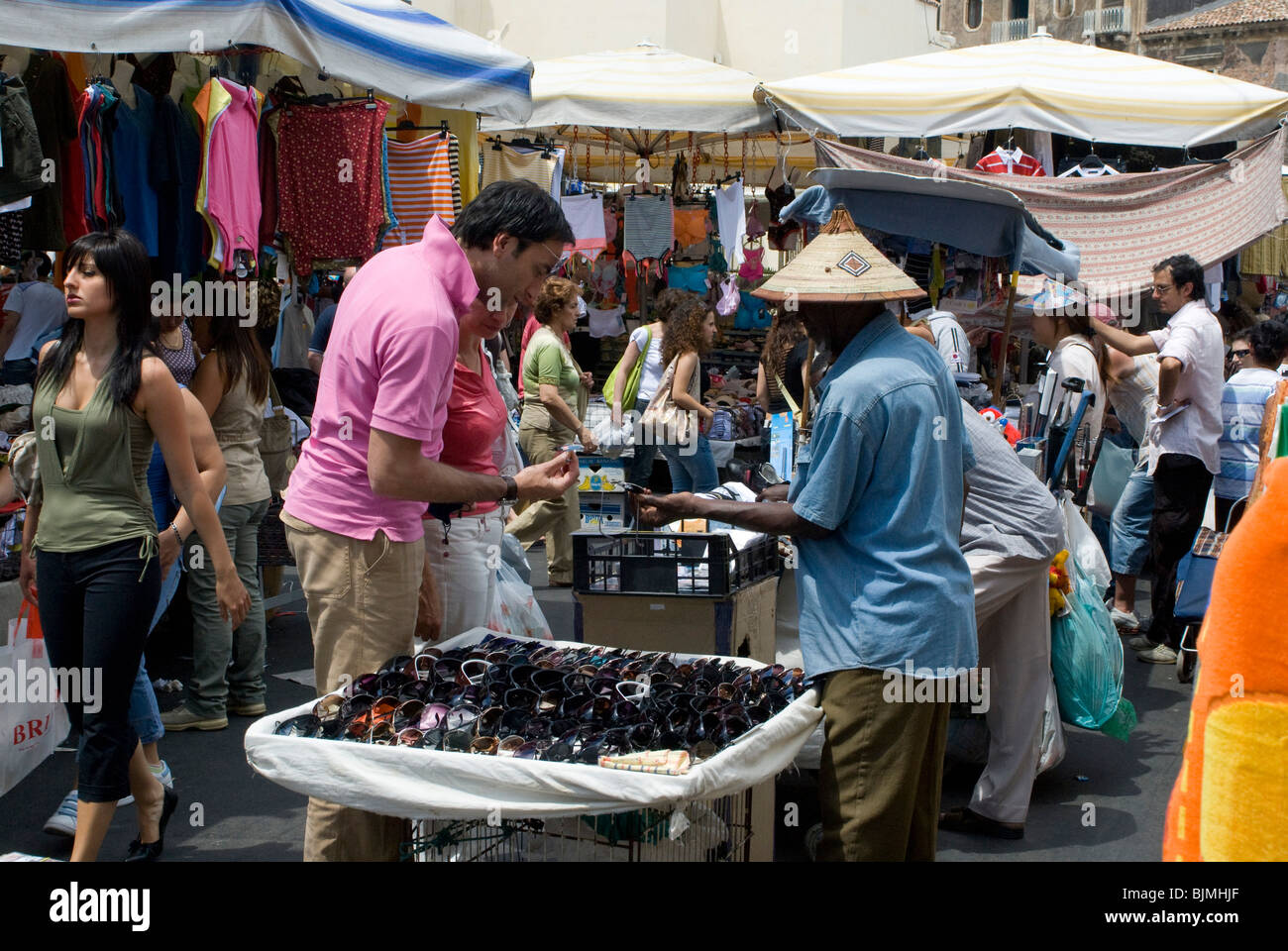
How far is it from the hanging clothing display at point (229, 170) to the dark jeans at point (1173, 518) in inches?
191

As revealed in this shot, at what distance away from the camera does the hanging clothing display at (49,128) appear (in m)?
5.03

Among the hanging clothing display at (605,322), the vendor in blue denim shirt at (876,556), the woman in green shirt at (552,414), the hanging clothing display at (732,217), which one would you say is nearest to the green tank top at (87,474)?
the vendor in blue denim shirt at (876,556)

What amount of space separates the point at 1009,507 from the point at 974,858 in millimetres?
1199

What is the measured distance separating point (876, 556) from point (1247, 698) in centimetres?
143

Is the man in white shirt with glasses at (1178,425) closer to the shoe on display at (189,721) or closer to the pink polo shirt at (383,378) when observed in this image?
the pink polo shirt at (383,378)

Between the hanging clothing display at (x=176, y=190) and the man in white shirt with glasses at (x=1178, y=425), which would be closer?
the hanging clothing display at (x=176, y=190)

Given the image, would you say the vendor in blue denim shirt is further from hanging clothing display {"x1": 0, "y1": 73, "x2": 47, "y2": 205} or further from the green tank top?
hanging clothing display {"x1": 0, "y1": 73, "x2": 47, "y2": 205}

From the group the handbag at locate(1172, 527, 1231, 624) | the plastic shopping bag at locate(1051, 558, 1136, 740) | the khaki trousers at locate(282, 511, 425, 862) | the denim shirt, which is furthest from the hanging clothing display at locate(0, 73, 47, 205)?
the handbag at locate(1172, 527, 1231, 624)

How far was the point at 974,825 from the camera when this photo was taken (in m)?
4.42

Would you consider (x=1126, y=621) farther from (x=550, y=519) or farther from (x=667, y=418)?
(x=550, y=519)

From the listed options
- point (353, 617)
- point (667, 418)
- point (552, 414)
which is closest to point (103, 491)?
point (353, 617)

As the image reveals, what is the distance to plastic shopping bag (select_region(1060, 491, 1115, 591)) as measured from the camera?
5527 millimetres

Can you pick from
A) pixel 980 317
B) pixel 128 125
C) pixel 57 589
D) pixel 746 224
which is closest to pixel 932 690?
pixel 57 589
